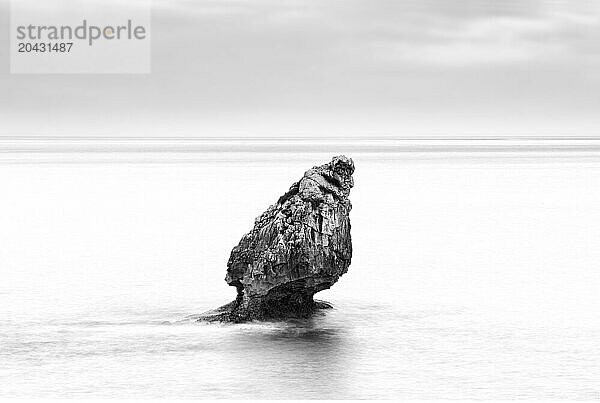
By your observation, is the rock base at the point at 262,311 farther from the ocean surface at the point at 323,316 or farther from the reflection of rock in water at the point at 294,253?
the ocean surface at the point at 323,316

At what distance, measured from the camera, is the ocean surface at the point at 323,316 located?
802cm

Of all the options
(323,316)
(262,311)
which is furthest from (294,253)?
(323,316)

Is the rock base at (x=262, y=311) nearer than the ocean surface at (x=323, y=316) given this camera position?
No

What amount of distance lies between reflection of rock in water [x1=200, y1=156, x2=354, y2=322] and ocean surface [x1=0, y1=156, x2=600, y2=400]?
312 mm

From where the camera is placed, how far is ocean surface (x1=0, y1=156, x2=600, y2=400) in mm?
8016

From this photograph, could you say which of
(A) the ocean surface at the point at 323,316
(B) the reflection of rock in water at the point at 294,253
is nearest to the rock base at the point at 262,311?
(B) the reflection of rock in water at the point at 294,253

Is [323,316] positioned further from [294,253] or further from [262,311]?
[294,253]

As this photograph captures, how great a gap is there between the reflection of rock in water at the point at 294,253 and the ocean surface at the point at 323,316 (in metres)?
0.31

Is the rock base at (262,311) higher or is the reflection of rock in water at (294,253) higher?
the reflection of rock in water at (294,253)

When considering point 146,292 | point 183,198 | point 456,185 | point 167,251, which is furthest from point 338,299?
point 456,185

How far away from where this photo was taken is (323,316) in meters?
10.7

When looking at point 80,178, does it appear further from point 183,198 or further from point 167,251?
point 167,251

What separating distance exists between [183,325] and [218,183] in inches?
1226

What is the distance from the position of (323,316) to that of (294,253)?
48.4 inches
